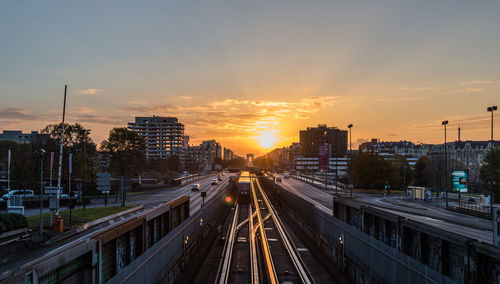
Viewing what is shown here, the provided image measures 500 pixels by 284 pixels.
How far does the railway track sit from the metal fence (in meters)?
2.59

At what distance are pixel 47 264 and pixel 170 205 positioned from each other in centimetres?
1596

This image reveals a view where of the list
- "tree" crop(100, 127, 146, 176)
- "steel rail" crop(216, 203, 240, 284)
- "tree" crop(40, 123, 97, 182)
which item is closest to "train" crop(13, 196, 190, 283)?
"steel rail" crop(216, 203, 240, 284)

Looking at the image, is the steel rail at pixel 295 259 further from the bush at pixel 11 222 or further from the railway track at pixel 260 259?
the bush at pixel 11 222

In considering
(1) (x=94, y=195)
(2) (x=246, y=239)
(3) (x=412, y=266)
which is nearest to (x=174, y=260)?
(3) (x=412, y=266)

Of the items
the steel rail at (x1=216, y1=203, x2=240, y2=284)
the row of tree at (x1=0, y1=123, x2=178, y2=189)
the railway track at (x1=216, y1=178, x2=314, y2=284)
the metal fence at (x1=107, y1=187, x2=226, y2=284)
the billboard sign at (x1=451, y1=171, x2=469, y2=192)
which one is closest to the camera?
the metal fence at (x1=107, y1=187, x2=226, y2=284)

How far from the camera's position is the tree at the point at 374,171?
94688 millimetres

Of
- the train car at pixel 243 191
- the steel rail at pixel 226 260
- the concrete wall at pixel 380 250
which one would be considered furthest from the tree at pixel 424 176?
the steel rail at pixel 226 260

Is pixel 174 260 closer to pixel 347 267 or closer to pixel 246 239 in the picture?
pixel 347 267

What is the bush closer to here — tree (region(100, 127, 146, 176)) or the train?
the train

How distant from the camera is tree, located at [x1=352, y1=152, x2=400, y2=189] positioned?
94.7 meters

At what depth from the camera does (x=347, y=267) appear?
22.1 meters

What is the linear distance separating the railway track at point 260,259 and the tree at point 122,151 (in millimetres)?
61381

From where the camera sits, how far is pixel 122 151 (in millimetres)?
94688

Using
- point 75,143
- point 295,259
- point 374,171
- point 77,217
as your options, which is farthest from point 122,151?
point 295,259
